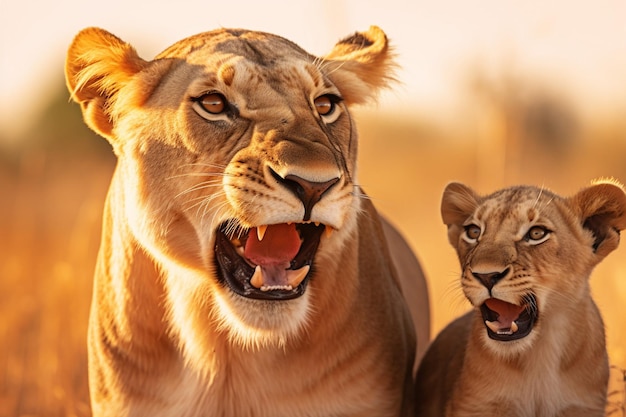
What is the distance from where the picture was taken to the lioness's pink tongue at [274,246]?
151 inches

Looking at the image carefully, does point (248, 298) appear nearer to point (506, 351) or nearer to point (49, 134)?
point (506, 351)

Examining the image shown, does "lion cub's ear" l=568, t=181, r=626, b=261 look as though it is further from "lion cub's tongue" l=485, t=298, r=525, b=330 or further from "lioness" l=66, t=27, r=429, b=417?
"lioness" l=66, t=27, r=429, b=417

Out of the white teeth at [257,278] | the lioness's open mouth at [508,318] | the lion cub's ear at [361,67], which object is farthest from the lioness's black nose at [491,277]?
the lion cub's ear at [361,67]

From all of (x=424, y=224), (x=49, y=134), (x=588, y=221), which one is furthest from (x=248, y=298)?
(x=49, y=134)

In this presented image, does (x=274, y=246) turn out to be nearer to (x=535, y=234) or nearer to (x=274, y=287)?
(x=274, y=287)

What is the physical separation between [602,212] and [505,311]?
54 cm

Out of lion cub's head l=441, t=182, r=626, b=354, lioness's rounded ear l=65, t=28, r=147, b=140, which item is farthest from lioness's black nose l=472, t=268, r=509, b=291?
lioness's rounded ear l=65, t=28, r=147, b=140

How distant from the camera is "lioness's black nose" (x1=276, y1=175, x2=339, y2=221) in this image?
3549 millimetres

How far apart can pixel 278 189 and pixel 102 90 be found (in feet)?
3.33

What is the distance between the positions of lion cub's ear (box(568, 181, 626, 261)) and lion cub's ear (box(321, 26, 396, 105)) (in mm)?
869

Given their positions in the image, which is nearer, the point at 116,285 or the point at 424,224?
the point at 116,285

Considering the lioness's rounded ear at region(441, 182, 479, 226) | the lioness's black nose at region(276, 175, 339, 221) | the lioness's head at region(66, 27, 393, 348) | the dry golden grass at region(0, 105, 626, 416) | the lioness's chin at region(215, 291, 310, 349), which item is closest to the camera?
the lioness's black nose at region(276, 175, 339, 221)

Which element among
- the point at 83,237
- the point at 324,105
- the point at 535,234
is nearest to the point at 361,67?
the point at 324,105

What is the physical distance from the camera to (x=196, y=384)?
168 inches
